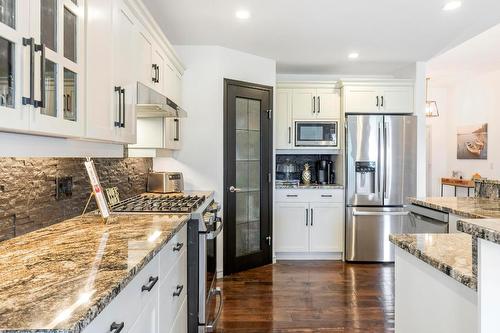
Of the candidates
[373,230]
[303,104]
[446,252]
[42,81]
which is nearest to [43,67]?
[42,81]

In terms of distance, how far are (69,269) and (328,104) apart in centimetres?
422

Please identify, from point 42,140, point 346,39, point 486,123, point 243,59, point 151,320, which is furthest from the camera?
point 486,123

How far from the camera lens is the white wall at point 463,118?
20.9 feet

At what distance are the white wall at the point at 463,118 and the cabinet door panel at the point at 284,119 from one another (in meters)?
3.89

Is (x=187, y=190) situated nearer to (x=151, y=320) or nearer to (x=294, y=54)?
(x=294, y=54)

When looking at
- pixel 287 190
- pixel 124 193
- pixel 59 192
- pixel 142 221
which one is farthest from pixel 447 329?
pixel 287 190

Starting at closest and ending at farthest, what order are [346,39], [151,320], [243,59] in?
[151,320] → [346,39] → [243,59]

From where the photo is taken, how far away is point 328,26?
11.4 feet

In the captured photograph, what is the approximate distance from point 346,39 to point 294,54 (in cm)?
71

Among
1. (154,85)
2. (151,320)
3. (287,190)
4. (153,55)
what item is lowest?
(151,320)

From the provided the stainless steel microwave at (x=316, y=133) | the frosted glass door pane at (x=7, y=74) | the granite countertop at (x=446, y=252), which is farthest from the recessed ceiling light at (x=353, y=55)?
the frosted glass door pane at (x=7, y=74)

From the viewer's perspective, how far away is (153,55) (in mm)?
2889

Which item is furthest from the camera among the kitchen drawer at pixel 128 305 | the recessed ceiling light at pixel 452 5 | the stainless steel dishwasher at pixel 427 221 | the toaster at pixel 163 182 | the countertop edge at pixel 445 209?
the toaster at pixel 163 182

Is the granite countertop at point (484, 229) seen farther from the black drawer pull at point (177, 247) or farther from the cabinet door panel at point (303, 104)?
the cabinet door panel at point (303, 104)
